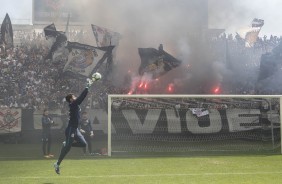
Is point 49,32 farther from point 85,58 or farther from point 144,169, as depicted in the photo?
point 144,169

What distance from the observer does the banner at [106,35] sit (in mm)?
24703

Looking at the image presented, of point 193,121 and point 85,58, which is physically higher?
point 85,58

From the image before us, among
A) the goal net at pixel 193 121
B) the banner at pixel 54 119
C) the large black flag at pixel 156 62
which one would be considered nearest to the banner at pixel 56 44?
the large black flag at pixel 156 62

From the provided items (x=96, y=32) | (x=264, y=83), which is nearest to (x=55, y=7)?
(x=96, y=32)

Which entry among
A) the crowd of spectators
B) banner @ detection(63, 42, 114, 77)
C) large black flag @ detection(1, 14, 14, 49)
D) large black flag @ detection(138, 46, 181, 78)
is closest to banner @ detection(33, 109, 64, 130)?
the crowd of spectators

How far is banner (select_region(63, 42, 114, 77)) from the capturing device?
23.4 m

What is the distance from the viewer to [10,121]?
16.8m

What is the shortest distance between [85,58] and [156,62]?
4.15 m

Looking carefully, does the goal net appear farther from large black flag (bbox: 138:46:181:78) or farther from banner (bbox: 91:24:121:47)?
A: banner (bbox: 91:24:121:47)

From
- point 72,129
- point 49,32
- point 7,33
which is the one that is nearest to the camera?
point 72,129

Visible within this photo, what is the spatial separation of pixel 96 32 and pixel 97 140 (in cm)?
991

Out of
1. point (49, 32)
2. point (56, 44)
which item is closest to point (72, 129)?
point (56, 44)

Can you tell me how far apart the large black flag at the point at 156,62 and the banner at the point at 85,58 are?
7.61ft

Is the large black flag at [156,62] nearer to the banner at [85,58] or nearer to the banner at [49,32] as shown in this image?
the banner at [85,58]
